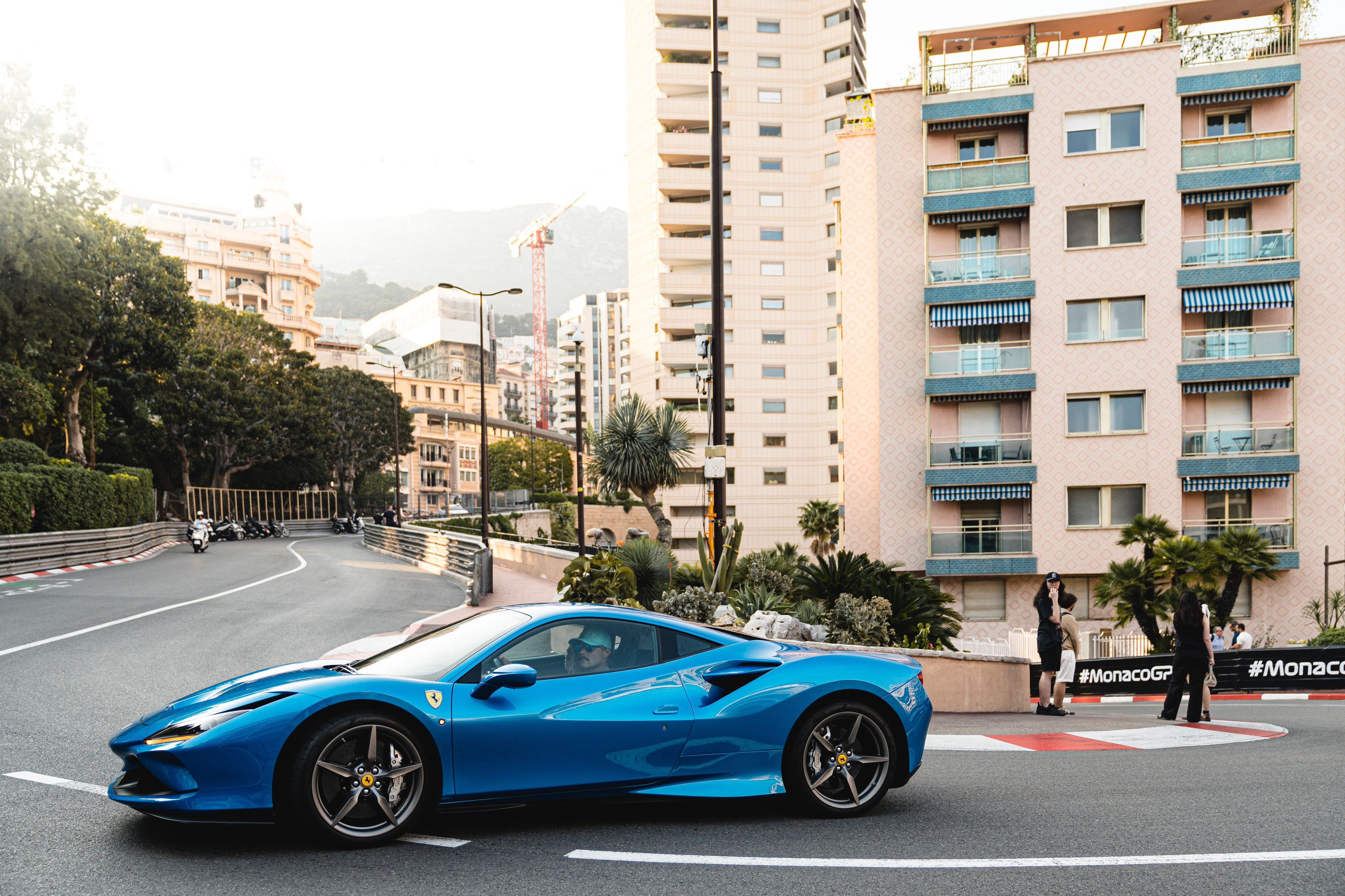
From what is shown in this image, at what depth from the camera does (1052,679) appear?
41.8ft

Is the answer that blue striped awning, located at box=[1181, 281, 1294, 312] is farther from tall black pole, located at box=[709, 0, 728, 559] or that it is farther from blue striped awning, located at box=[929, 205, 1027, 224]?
tall black pole, located at box=[709, 0, 728, 559]

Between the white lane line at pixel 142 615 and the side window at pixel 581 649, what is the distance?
376 inches

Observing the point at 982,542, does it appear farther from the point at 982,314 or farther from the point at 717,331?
the point at 717,331

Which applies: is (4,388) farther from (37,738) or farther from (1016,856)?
(1016,856)

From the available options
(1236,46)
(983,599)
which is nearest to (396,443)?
(983,599)

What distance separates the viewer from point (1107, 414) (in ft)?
113

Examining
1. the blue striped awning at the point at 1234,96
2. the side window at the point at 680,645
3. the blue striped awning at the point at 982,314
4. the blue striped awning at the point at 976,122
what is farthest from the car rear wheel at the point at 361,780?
the blue striped awning at the point at 1234,96

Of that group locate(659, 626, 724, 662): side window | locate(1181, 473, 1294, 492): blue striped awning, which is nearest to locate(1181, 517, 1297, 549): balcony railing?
locate(1181, 473, 1294, 492): blue striped awning

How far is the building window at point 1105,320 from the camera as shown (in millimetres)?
34312

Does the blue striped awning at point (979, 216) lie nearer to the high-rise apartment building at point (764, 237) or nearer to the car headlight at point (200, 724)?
the high-rise apartment building at point (764, 237)

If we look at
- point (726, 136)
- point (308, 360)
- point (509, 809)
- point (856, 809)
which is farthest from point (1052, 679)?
point (308, 360)

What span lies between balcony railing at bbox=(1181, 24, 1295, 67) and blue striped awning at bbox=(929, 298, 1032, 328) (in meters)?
9.29

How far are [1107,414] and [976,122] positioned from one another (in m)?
10.7

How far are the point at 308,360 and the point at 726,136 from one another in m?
35.0
